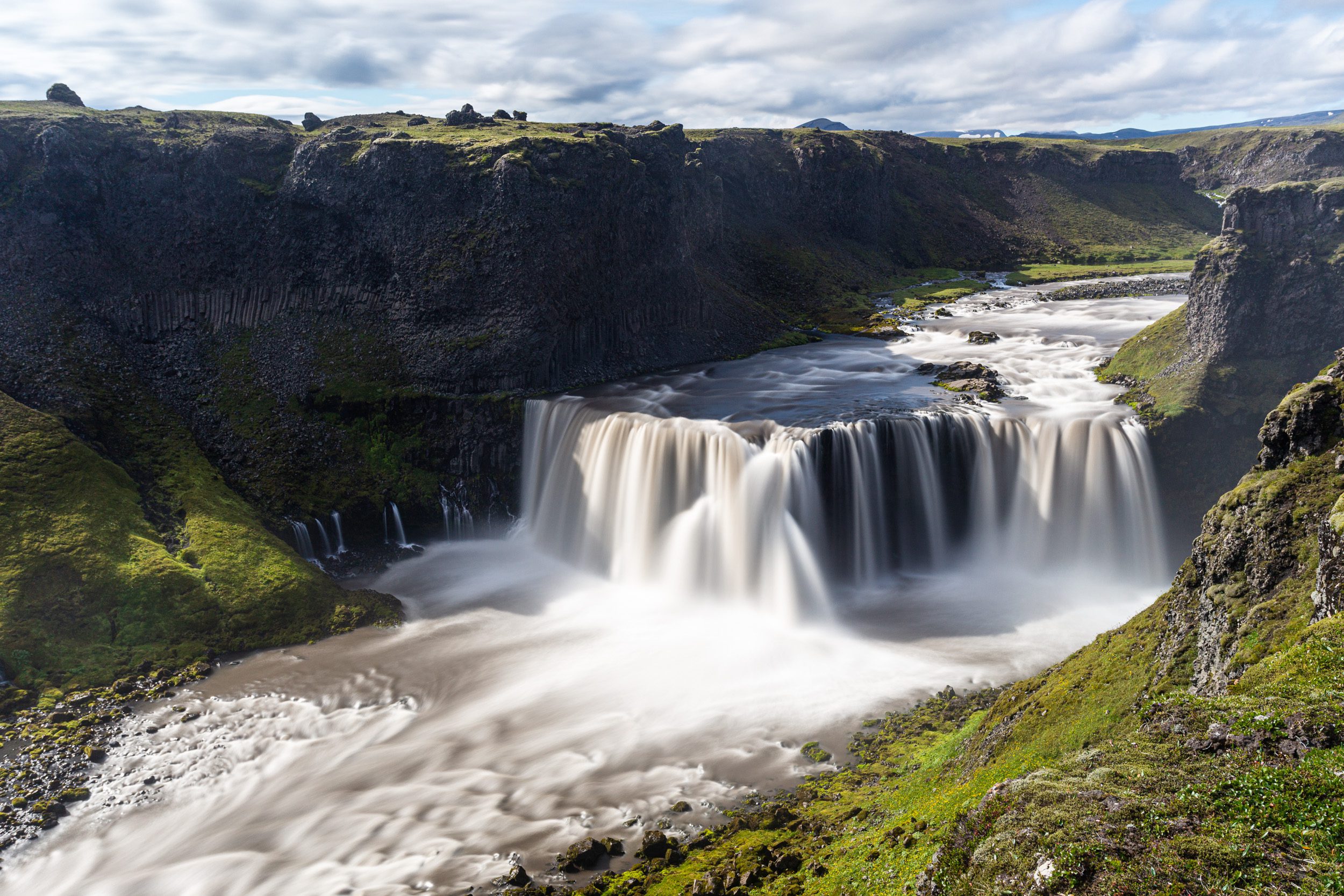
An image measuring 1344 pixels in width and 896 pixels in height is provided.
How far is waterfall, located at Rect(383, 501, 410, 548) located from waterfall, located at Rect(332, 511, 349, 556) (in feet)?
8.15

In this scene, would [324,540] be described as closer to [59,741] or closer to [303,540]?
[303,540]

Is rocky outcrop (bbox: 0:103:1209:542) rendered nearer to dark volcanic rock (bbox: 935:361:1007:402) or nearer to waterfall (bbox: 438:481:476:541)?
waterfall (bbox: 438:481:476:541)

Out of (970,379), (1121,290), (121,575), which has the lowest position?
(121,575)

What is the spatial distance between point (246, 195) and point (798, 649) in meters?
55.1

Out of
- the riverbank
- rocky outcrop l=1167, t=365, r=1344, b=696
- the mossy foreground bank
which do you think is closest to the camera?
the mossy foreground bank

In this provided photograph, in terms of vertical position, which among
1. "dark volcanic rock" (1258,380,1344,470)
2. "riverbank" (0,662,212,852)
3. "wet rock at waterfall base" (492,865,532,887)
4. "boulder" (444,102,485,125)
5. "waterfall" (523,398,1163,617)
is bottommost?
"wet rock at waterfall base" (492,865,532,887)

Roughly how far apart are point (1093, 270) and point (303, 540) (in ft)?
406

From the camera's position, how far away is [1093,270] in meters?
122

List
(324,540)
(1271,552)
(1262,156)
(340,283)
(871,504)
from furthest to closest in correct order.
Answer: (1262,156), (340,283), (324,540), (871,504), (1271,552)

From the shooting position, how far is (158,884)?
22.4 meters

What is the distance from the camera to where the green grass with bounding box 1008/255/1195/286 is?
116625mm

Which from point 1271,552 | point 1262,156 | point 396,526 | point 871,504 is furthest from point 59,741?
point 1262,156

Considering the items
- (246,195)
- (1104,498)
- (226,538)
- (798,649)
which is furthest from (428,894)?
(246,195)

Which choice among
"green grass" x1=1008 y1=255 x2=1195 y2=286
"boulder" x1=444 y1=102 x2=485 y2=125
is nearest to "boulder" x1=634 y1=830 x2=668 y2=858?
"boulder" x1=444 y1=102 x2=485 y2=125
